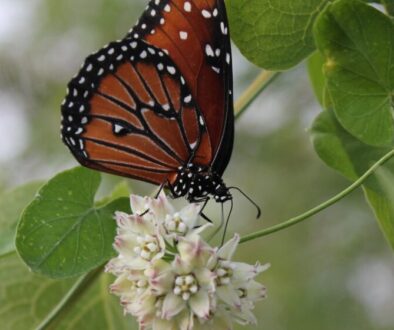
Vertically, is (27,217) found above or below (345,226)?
above

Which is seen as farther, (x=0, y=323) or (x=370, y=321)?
(x=370, y=321)

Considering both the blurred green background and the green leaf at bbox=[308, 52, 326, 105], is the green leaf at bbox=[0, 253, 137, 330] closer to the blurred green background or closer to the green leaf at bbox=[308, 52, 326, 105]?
the green leaf at bbox=[308, 52, 326, 105]

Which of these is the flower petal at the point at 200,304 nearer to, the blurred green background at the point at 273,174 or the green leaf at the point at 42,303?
the green leaf at the point at 42,303

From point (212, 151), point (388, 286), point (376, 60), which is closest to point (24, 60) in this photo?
point (388, 286)

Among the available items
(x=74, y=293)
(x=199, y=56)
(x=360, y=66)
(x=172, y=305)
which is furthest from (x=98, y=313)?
(x=360, y=66)

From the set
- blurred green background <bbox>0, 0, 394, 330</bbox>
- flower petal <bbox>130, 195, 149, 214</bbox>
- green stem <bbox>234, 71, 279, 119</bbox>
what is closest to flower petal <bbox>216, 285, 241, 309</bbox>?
flower petal <bbox>130, 195, 149, 214</bbox>

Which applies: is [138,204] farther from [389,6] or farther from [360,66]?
[389,6]

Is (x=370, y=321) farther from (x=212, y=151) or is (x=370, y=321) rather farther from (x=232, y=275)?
(x=232, y=275)
